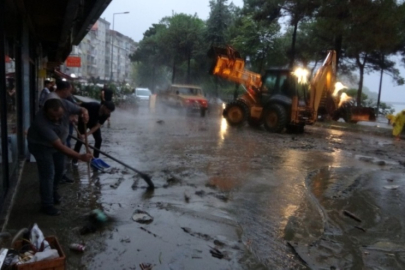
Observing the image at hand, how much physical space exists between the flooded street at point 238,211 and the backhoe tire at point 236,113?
580cm

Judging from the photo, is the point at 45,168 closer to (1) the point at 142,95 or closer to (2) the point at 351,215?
(2) the point at 351,215

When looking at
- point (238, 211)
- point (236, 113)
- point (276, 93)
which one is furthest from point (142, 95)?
point (238, 211)

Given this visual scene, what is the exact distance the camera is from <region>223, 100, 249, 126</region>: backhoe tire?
51.8ft

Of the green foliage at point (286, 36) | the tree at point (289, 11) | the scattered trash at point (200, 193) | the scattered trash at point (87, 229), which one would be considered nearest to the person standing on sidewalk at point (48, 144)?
the scattered trash at point (87, 229)

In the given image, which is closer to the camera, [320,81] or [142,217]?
[142,217]

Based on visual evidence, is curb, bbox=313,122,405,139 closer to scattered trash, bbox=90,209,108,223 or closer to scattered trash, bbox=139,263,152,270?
scattered trash, bbox=90,209,108,223

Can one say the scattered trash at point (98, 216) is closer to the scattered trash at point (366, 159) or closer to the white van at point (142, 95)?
the scattered trash at point (366, 159)

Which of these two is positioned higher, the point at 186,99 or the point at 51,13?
the point at 51,13

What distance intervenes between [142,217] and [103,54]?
342 ft

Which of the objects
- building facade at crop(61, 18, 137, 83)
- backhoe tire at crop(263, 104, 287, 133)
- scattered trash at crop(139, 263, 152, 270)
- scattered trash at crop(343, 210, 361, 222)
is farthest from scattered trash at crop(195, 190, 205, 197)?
building facade at crop(61, 18, 137, 83)

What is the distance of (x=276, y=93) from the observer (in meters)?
14.8

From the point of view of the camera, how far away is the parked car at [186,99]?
22.0 m

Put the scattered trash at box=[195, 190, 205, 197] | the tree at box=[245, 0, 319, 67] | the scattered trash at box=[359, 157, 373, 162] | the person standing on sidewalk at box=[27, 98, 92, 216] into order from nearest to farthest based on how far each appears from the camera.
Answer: the person standing on sidewalk at box=[27, 98, 92, 216] → the scattered trash at box=[195, 190, 205, 197] → the scattered trash at box=[359, 157, 373, 162] → the tree at box=[245, 0, 319, 67]

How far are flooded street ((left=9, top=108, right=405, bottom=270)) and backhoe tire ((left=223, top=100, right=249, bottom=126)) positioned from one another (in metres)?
5.80
